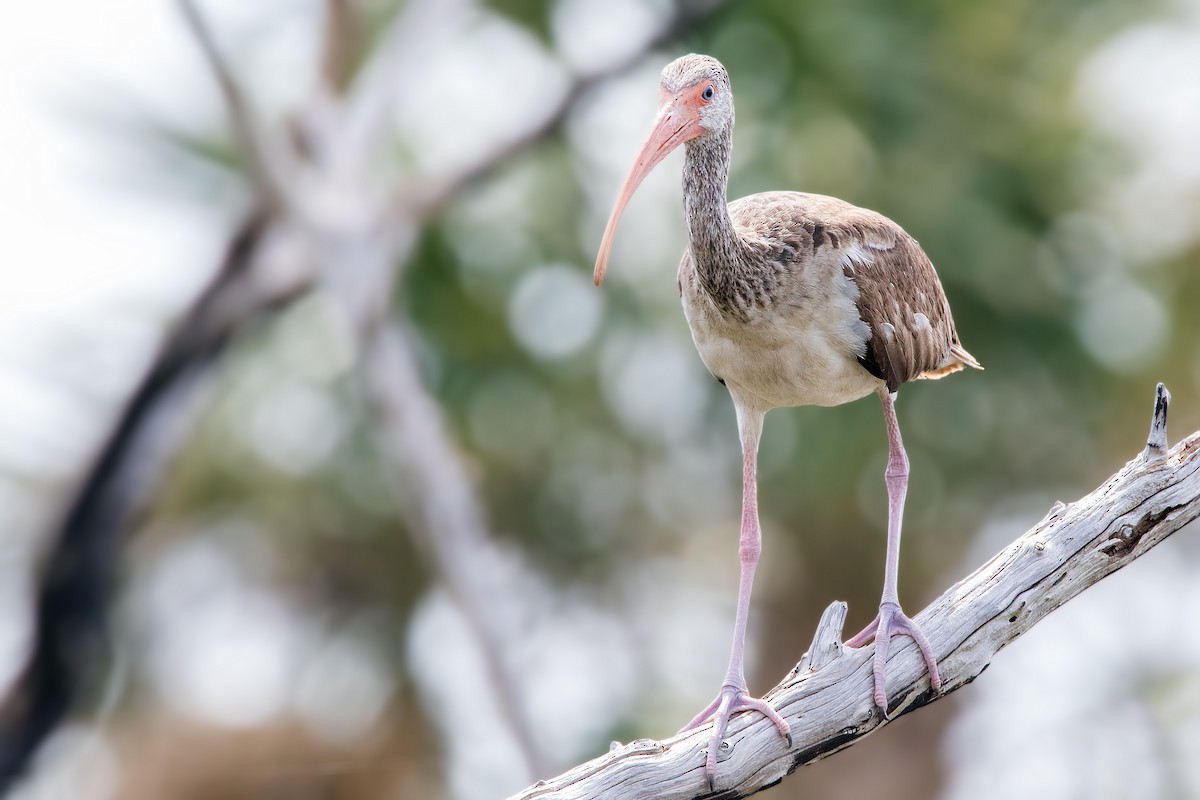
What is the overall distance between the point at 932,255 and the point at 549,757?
6902 mm

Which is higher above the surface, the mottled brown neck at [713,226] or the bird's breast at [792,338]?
the mottled brown neck at [713,226]

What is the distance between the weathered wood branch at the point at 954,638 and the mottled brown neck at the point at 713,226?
51.1 inches

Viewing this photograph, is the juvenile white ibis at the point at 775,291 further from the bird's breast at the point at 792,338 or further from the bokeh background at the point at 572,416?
the bokeh background at the point at 572,416

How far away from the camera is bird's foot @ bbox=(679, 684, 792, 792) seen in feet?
18.2

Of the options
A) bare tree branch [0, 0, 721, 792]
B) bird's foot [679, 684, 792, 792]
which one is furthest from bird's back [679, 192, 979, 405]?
bare tree branch [0, 0, 721, 792]

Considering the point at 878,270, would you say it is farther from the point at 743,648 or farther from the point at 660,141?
the point at 743,648

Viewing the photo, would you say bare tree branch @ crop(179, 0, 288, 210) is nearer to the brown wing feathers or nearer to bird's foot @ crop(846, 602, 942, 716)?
the brown wing feathers

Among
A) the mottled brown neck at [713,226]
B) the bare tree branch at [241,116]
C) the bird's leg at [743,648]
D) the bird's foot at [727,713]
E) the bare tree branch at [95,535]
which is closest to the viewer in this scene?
the bird's foot at [727,713]

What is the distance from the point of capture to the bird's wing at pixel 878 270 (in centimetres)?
624

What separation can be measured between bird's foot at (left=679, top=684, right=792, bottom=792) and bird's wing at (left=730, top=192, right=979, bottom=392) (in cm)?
143

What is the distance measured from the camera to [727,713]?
5762 millimetres

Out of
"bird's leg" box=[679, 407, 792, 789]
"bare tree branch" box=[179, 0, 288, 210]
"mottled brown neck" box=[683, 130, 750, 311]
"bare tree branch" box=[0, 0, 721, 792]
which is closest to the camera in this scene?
"bird's leg" box=[679, 407, 792, 789]

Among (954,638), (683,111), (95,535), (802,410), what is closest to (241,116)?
(95,535)

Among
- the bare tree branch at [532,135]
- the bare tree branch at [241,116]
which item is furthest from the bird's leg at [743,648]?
the bare tree branch at [532,135]
